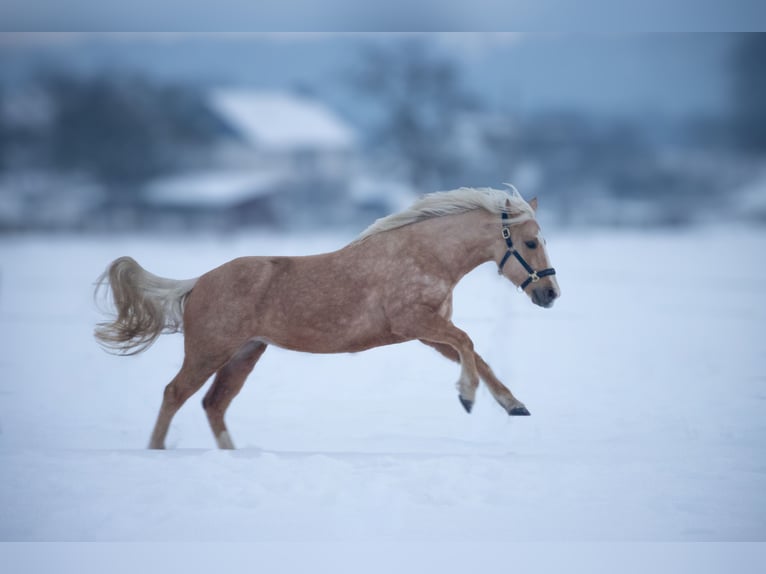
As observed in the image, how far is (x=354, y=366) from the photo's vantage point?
18.1 feet

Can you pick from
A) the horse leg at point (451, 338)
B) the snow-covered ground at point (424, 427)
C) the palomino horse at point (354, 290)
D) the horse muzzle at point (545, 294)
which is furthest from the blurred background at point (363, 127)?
the horse leg at point (451, 338)

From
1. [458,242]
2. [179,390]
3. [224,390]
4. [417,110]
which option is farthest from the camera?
[417,110]

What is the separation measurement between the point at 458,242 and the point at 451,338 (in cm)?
45

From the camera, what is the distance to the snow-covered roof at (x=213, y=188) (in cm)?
838

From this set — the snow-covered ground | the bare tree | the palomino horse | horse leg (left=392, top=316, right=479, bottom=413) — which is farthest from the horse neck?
the bare tree

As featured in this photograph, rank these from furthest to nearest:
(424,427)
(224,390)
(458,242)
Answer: (424,427)
(224,390)
(458,242)

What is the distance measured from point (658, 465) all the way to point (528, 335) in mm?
2681

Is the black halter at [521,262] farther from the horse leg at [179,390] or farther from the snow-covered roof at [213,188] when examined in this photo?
the snow-covered roof at [213,188]

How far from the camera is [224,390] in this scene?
140 inches

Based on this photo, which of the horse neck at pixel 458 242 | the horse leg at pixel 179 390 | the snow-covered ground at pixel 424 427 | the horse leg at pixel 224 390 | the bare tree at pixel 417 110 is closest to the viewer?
the snow-covered ground at pixel 424 427

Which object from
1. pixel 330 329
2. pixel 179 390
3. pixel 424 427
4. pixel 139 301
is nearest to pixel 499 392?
pixel 330 329

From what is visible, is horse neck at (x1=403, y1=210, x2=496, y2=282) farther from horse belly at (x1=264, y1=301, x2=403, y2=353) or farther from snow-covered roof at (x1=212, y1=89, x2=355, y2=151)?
snow-covered roof at (x1=212, y1=89, x2=355, y2=151)

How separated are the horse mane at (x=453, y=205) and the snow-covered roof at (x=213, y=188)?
5454 millimetres

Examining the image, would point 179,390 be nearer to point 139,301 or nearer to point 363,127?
point 139,301
